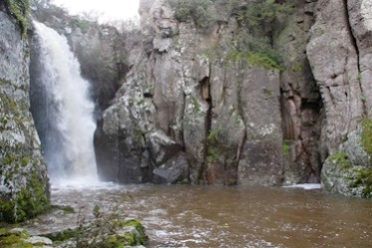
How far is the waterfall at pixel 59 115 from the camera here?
67.3 ft

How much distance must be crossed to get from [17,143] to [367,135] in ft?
36.4

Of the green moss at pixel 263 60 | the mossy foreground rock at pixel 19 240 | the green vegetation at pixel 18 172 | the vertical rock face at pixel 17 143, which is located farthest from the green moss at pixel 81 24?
the mossy foreground rock at pixel 19 240

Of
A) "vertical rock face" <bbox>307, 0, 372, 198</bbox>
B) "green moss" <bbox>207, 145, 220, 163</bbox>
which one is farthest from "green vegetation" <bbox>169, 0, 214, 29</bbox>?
"green moss" <bbox>207, 145, 220, 163</bbox>

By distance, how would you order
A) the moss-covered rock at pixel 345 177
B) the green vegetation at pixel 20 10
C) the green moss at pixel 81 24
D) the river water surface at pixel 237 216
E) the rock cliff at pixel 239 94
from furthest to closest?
the green moss at pixel 81 24
the rock cliff at pixel 239 94
the moss-covered rock at pixel 345 177
the green vegetation at pixel 20 10
the river water surface at pixel 237 216

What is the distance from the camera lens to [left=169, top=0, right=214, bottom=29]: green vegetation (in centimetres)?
2031

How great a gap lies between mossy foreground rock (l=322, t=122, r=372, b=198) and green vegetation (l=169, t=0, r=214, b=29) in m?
9.68

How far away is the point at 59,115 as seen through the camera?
20969mm

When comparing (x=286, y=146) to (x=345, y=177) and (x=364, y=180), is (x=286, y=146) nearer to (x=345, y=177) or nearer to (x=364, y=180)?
(x=345, y=177)

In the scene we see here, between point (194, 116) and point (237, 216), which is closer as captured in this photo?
point (237, 216)

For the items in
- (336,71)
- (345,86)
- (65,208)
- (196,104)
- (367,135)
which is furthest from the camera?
(196,104)

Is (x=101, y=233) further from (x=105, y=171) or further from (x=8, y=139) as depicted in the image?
(x=105, y=171)

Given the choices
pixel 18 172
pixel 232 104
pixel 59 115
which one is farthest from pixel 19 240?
pixel 59 115

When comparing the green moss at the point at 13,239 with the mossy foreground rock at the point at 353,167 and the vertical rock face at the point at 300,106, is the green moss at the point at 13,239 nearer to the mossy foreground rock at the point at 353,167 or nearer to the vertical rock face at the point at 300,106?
the mossy foreground rock at the point at 353,167

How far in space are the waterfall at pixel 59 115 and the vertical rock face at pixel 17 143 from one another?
31.2 feet
